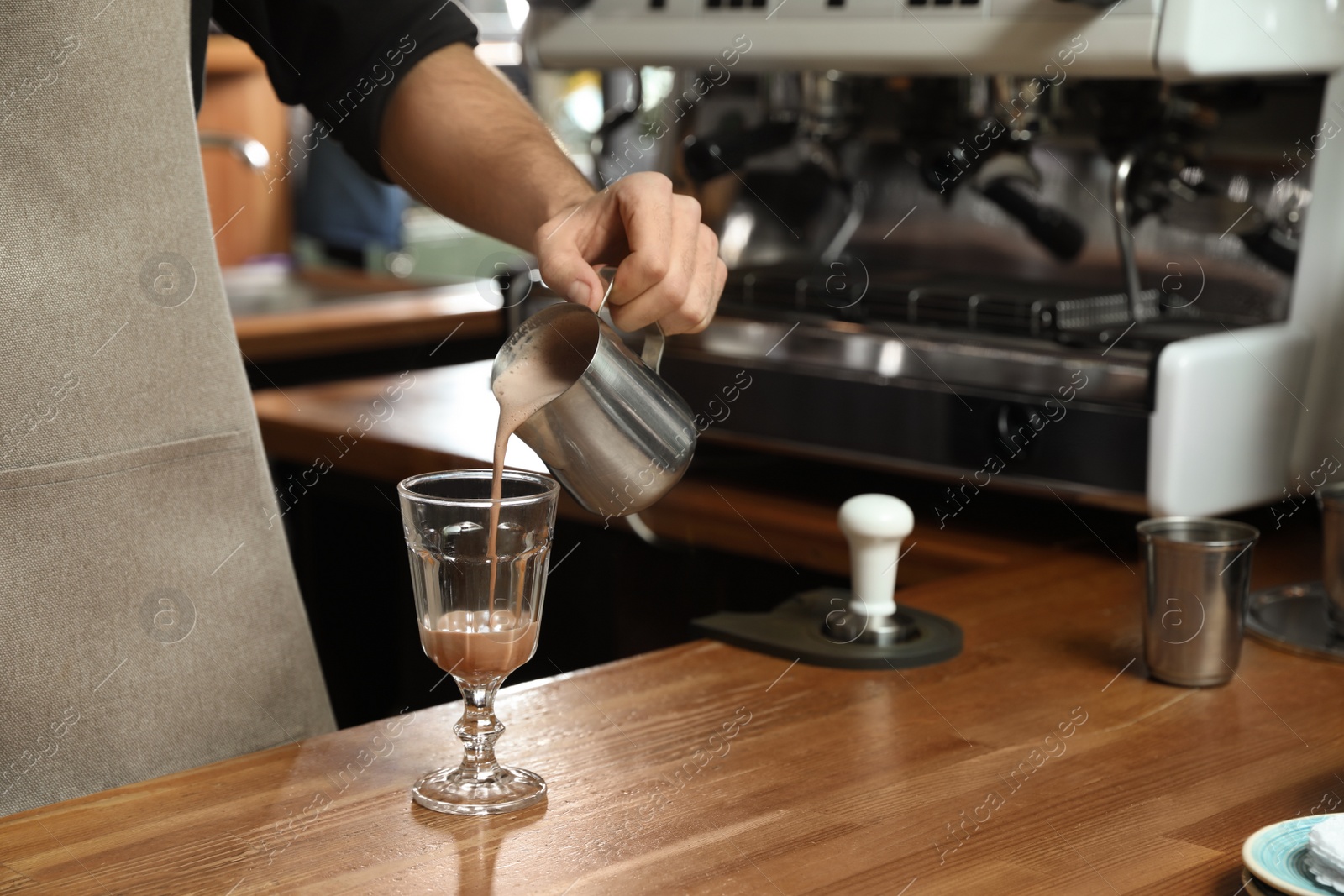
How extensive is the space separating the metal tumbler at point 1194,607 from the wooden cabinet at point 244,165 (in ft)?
14.9

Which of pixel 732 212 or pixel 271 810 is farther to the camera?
pixel 732 212

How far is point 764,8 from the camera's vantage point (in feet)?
5.16

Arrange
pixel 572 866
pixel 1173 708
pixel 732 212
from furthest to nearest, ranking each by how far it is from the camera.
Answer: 1. pixel 732 212
2. pixel 1173 708
3. pixel 572 866

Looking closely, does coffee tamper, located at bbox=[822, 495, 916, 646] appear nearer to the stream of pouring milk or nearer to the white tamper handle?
the white tamper handle

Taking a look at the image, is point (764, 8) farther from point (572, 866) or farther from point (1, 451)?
point (572, 866)

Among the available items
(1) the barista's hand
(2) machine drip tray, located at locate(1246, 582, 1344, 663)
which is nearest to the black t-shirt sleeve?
(1) the barista's hand

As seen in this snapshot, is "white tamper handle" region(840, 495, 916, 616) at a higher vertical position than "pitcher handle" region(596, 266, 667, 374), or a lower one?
lower

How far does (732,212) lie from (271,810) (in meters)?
1.23

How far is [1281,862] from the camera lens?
2.43ft

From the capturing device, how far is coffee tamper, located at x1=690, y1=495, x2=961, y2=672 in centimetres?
110

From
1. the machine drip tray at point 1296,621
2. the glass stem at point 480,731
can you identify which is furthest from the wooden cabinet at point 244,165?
the glass stem at point 480,731

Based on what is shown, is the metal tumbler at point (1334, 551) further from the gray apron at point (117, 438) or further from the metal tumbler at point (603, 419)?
the gray apron at point (117, 438)

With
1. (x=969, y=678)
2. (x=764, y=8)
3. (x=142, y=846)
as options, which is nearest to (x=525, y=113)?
(x=764, y=8)

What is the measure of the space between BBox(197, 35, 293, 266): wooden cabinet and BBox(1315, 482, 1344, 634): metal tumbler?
4.53 m
